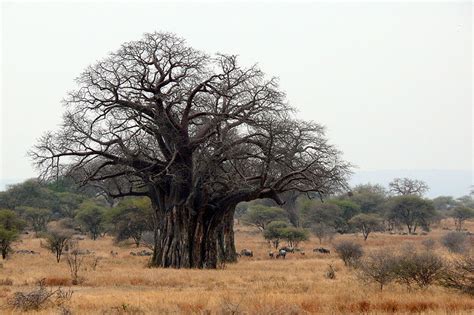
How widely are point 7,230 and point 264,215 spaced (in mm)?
30532

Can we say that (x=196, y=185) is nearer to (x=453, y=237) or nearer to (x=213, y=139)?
(x=213, y=139)

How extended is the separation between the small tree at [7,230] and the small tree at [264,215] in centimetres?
2719

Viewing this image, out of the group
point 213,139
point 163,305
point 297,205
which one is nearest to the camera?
point 163,305

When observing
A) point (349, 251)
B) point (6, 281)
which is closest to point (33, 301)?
point (6, 281)

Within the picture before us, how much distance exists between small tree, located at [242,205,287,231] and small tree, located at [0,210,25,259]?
89.2ft

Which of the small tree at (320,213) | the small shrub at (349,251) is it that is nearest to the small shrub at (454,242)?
the small shrub at (349,251)

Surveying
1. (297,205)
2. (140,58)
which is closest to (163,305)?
(140,58)

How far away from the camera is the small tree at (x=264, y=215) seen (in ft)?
188

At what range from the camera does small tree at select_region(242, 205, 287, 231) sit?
5728 cm

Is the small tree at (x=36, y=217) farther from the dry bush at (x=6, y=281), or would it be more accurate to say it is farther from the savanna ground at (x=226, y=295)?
the dry bush at (x=6, y=281)

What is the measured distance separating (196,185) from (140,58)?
5462 mm

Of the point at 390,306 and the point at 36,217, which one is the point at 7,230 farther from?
the point at 36,217

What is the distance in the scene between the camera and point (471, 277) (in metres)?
13.7

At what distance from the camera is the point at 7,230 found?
99.7ft
